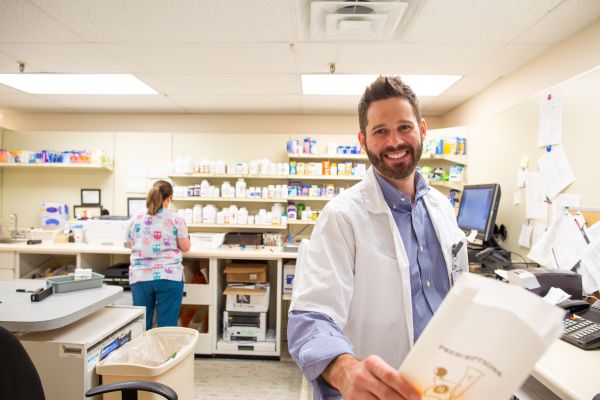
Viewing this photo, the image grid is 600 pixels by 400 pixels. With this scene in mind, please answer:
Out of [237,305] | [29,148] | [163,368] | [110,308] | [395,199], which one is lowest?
[237,305]

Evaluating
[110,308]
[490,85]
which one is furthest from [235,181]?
[490,85]

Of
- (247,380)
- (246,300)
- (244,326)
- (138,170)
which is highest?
(138,170)

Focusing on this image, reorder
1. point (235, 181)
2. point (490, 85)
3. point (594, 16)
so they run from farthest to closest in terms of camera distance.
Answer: point (235, 181), point (490, 85), point (594, 16)

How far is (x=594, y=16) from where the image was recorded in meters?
1.86

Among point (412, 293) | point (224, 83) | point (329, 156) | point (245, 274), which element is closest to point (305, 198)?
point (329, 156)

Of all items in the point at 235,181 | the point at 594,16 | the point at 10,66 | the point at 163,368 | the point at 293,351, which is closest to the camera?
the point at 293,351

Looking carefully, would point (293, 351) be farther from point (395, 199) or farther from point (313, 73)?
point (313, 73)

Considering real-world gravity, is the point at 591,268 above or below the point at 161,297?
above

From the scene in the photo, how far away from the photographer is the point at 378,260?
92 centimetres

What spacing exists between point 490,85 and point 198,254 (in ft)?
10.7

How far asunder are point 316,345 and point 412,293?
0.40 m

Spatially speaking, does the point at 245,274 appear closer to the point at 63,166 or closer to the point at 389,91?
the point at 389,91

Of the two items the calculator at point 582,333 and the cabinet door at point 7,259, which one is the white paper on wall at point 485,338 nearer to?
the calculator at point 582,333

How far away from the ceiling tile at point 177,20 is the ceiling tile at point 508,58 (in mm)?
1569
